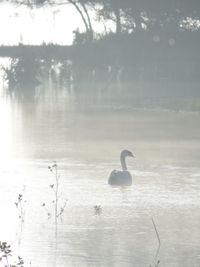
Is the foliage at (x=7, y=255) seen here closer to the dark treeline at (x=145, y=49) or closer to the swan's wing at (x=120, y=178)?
the swan's wing at (x=120, y=178)

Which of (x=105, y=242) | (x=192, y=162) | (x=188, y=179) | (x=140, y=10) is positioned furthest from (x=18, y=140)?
(x=140, y=10)

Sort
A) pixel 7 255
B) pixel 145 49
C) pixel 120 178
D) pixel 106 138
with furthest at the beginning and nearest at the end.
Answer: pixel 145 49
pixel 106 138
pixel 120 178
pixel 7 255

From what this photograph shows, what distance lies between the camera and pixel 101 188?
49.6ft

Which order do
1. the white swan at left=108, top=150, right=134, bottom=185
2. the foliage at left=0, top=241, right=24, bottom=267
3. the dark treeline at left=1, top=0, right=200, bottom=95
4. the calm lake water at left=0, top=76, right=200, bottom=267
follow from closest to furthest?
the foliage at left=0, top=241, right=24, bottom=267
the calm lake water at left=0, top=76, right=200, bottom=267
the white swan at left=108, top=150, right=134, bottom=185
the dark treeline at left=1, top=0, right=200, bottom=95

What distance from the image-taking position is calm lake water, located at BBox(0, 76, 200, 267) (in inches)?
447

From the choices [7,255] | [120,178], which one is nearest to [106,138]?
[120,178]

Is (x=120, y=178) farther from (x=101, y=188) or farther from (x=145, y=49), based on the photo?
(x=145, y=49)

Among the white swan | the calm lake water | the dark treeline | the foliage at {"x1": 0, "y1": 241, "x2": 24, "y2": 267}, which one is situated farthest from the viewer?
the dark treeline

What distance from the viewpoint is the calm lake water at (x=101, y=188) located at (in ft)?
37.2

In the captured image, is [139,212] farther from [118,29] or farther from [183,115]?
[118,29]

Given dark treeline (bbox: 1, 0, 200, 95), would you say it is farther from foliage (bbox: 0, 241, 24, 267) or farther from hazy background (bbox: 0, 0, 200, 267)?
foliage (bbox: 0, 241, 24, 267)

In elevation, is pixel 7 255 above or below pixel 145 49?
below

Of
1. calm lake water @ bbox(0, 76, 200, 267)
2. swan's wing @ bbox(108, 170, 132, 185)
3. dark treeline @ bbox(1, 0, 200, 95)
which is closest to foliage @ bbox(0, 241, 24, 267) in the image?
calm lake water @ bbox(0, 76, 200, 267)

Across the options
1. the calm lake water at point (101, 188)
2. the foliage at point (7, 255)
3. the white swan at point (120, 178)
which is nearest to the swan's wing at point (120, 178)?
the white swan at point (120, 178)
